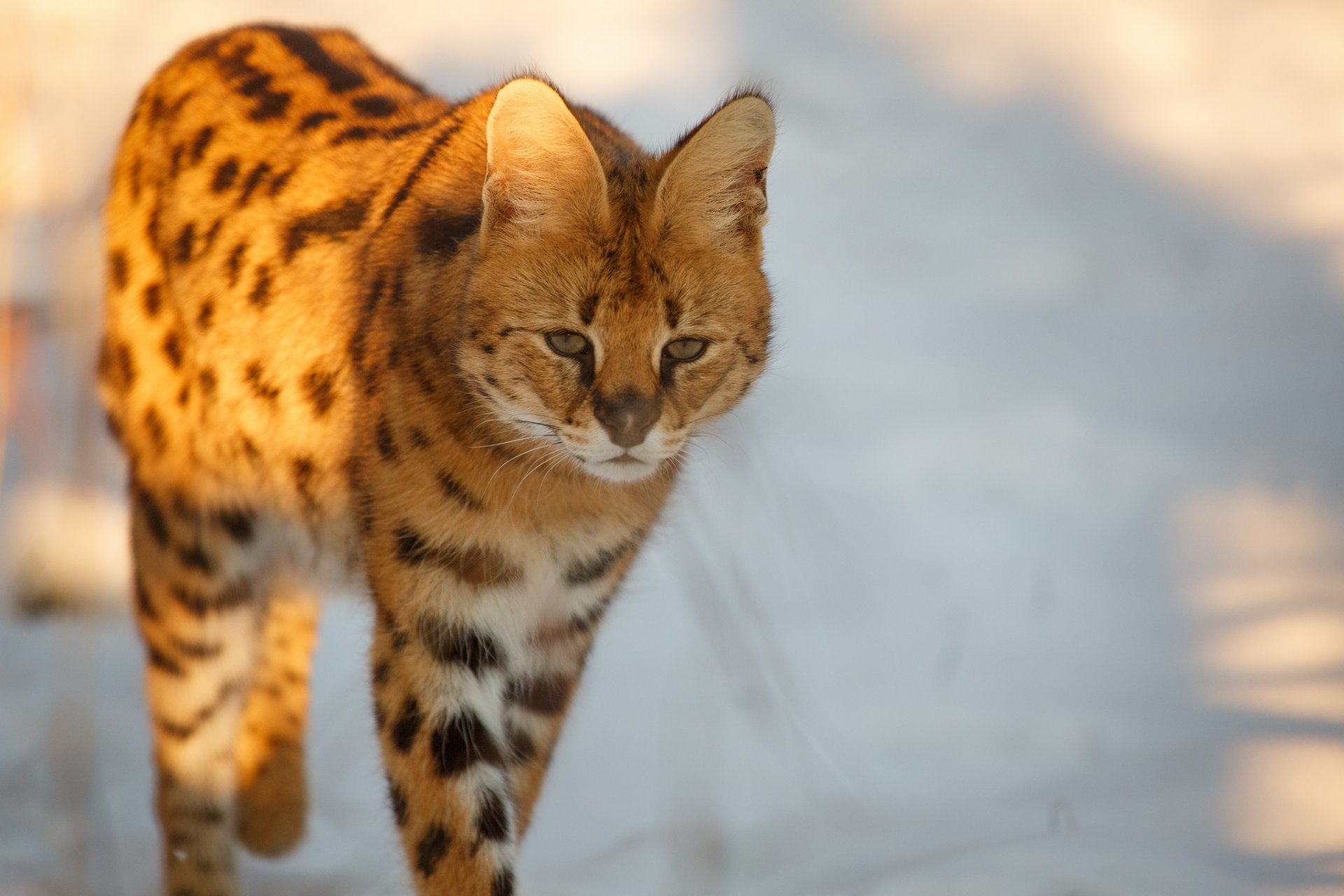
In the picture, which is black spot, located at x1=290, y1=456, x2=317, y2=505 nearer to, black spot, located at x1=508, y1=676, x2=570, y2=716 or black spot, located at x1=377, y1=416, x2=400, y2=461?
black spot, located at x1=377, y1=416, x2=400, y2=461

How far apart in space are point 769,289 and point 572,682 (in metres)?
1.02

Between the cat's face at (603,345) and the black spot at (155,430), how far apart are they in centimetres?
118

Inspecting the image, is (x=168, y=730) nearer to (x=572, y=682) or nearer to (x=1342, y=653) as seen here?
(x=572, y=682)

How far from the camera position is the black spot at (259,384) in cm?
346

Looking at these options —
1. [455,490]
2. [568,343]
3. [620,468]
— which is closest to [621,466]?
[620,468]

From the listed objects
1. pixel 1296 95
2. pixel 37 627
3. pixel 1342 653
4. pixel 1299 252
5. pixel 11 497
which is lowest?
pixel 37 627

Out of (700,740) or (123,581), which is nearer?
(700,740)

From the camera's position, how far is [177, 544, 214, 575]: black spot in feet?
12.1

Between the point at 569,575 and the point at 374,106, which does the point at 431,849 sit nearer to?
the point at 569,575

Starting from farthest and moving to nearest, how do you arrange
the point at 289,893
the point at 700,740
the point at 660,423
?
the point at 289,893 → the point at 700,740 → the point at 660,423

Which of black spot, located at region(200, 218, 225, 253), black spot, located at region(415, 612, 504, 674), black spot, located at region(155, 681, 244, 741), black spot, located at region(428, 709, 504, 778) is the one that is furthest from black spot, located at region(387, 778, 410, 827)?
black spot, located at region(200, 218, 225, 253)

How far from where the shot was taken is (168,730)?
3766 mm

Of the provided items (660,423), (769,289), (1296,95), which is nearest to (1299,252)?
(1296,95)

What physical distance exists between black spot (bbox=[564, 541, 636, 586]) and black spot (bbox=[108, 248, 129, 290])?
5.02 ft
